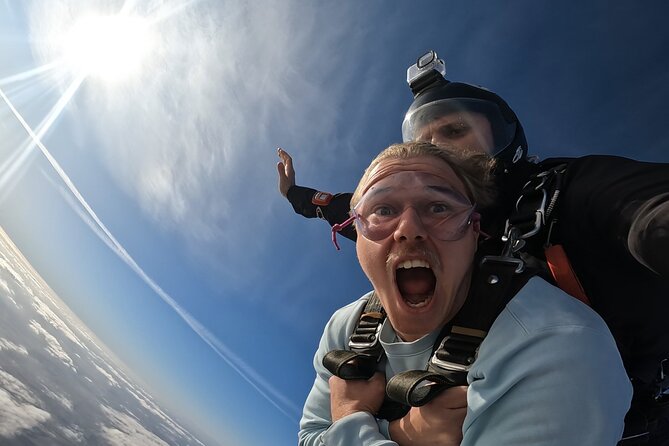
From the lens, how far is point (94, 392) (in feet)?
262

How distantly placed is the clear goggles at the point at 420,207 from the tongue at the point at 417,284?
0.14 metres

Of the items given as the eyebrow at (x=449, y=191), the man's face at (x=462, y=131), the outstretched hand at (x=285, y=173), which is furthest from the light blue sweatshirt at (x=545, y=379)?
the outstretched hand at (x=285, y=173)

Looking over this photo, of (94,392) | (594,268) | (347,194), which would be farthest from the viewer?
(94,392)

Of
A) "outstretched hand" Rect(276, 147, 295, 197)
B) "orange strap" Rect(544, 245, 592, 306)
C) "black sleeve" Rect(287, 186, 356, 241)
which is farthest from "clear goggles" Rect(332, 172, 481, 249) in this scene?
"outstretched hand" Rect(276, 147, 295, 197)

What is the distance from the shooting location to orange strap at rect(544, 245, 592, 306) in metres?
1.02

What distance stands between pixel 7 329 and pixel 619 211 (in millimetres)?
87609

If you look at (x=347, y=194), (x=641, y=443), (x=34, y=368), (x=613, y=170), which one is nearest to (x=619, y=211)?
(x=613, y=170)

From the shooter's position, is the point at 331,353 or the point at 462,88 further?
the point at 462,88

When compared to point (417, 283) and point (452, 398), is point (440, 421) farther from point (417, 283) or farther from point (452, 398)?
point (417, 283)

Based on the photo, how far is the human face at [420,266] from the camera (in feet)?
3.58

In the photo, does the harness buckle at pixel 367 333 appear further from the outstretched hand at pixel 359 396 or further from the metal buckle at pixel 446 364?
the metal buckle at pixel 446 364

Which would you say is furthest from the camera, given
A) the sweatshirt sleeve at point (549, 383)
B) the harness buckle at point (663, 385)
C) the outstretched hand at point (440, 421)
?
the harness buckle at point (663, 385)

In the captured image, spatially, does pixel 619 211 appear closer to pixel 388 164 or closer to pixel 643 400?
pixel 388 164

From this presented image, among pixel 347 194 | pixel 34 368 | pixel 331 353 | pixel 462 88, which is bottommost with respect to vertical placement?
pixel 331 353
